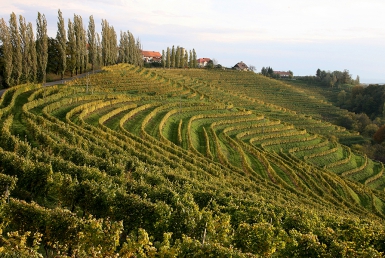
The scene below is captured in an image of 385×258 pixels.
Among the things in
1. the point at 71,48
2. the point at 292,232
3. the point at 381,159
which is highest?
the point at 71,48

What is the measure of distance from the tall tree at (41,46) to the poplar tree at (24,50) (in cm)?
324

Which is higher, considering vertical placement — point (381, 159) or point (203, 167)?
point (203, 167)

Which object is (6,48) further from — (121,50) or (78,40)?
(121,50)

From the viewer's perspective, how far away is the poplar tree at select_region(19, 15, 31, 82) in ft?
175

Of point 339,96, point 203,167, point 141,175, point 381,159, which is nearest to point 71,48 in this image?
point 203,167

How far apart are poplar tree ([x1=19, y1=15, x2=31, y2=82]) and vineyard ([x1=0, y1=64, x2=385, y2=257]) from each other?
24.5 ft

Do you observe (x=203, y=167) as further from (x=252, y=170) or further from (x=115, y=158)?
(x=115, y=158)

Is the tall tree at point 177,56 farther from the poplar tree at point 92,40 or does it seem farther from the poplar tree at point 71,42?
the poplar tree at point 71,42

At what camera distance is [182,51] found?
143750mm

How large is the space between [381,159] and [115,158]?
6828 centimetres

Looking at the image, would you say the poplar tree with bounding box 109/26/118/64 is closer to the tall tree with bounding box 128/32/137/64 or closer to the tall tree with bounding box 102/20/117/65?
the tall tree with bounding box 102/20/117/65

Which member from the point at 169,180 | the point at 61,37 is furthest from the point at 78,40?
the point at 169,180

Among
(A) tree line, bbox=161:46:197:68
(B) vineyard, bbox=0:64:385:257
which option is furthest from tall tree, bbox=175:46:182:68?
(B) vineyard, bbox=0:64:385:257

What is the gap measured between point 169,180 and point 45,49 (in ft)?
150
